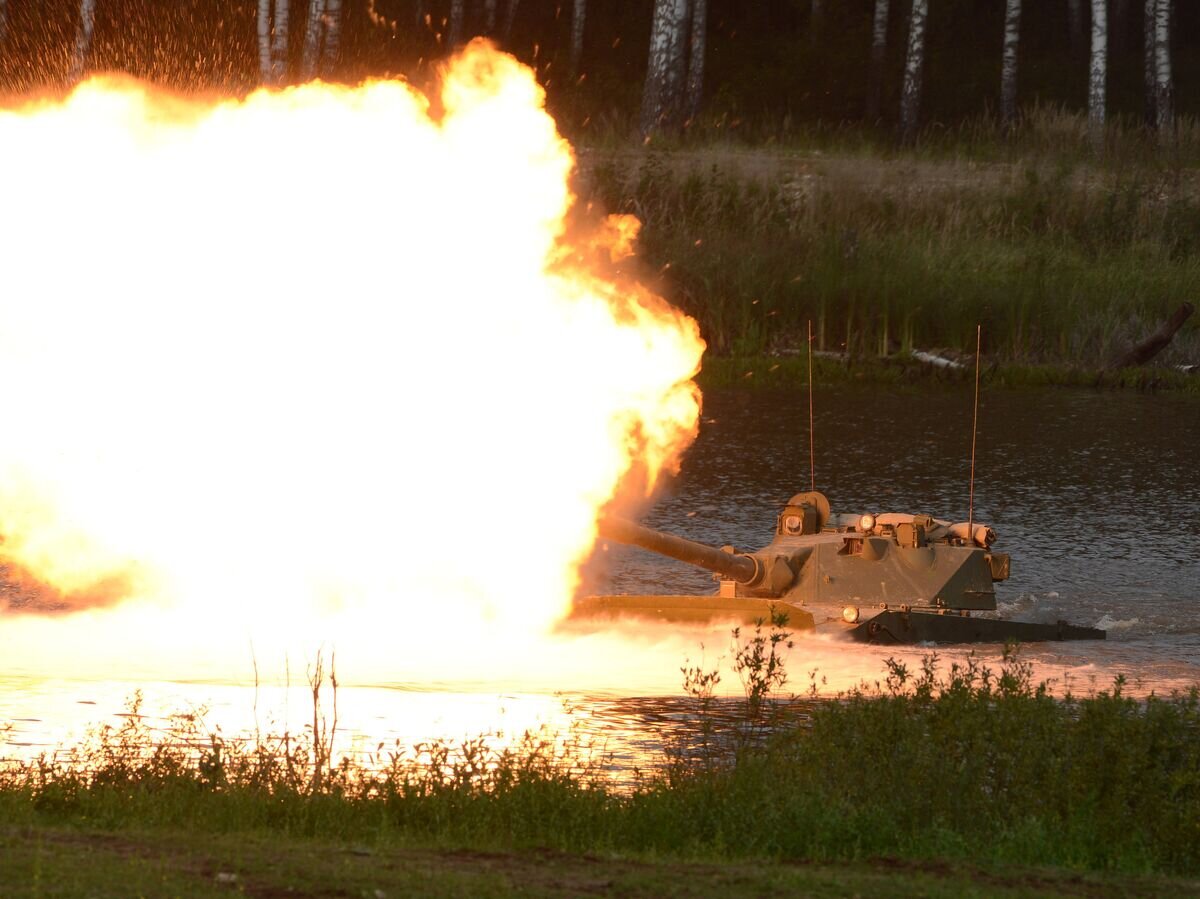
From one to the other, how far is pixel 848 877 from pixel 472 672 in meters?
7.88

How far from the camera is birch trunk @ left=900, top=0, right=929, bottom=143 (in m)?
49.9

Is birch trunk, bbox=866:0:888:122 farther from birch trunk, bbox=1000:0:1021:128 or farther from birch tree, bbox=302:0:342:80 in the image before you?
birch tree, bbox=302:0:342:80

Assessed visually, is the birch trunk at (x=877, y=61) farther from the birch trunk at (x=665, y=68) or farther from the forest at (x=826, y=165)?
the birch trunk at (x=665, y=68)

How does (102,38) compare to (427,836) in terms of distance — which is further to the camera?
(102,38)

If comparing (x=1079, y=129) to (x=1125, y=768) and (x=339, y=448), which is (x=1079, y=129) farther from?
(x=1125, y=768)

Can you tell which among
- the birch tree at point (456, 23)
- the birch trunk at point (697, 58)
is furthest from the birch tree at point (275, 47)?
the birch tree at point (456, 23)

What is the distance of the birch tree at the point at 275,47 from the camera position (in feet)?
147

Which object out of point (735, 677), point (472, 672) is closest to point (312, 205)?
point (472, 672)

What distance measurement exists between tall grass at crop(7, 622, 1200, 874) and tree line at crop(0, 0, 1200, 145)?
31.2 meters

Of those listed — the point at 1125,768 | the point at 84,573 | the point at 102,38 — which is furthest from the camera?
the point at 102,38

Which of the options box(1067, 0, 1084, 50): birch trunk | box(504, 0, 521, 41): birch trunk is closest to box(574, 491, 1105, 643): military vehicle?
box(504, 0, 521, 41): birch trunk

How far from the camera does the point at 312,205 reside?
18.8m

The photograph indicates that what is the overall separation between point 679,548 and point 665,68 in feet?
90.1

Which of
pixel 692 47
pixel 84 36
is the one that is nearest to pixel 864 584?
pixel 84 36
